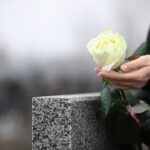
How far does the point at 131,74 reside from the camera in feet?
1.58

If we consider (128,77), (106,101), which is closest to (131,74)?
(128,77)

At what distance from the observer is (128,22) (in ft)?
4.60

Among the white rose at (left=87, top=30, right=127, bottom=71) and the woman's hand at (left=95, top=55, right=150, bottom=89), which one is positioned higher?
the white rose at (left=87, top=30, right=127, bottom=71)

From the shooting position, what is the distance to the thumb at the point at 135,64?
480 millimetres

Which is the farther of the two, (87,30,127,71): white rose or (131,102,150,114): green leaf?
(131,102,150,114): green leaf

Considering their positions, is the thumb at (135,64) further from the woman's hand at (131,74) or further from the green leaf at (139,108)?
the green leaf at (139,108)

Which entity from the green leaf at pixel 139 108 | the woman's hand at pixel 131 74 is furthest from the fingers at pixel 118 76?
the green leaf at pixel 139 108

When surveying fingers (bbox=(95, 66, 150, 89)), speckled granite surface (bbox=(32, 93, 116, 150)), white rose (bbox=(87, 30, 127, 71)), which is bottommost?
speckled granite surface (bbox=(32, 93, 116, 150))

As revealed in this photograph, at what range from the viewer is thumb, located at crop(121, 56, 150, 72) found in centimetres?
48

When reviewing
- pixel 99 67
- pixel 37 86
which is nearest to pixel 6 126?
pixel 37 86

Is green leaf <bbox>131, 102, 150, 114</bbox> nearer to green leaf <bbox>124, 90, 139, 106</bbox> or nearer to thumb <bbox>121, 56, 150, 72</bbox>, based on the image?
green leaf <bbox>124, 90, 139, 106</bbox>

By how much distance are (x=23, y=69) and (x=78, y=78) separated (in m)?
0.32

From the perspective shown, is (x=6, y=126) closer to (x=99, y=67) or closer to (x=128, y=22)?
A: (x=128, y=22)

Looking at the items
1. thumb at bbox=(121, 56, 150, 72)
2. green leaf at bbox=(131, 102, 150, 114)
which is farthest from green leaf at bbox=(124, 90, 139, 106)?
thumb at bbox=(121, 56, 150, 72)
